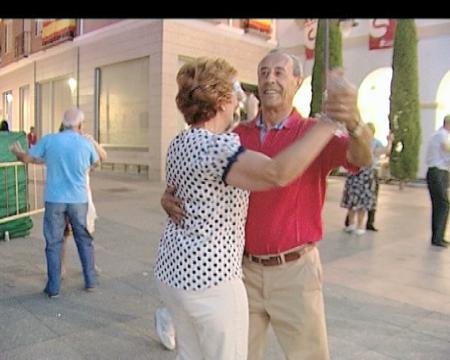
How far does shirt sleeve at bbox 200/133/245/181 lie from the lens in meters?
1.66

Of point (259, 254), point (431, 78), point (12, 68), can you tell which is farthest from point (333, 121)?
point (12, 68)

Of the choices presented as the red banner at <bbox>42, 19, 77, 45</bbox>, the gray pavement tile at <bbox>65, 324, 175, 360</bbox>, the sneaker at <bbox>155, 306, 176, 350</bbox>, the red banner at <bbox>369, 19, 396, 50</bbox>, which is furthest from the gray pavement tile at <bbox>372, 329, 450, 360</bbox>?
the red banner at <bbox>42, 19, 77, 45</bbox>

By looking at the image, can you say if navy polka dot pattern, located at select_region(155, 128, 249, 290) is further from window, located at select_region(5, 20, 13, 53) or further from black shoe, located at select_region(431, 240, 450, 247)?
window, located at select_region(5, 20, 13, 53)

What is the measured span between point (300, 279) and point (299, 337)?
27 centimetres

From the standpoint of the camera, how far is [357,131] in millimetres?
1892

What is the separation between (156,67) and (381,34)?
27.5 feet

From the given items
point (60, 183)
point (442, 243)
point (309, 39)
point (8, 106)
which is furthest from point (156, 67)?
point (8, 106)

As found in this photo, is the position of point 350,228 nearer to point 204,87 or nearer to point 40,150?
point 40,150

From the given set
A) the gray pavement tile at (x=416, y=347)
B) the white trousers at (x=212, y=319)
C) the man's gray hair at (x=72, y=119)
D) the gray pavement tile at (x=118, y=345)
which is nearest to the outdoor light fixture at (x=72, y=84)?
the man's gray hair at (x=72, y=119)

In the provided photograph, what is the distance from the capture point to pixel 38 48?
2269cm

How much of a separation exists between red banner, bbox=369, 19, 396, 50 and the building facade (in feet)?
0.71

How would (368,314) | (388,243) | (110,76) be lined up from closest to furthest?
1. (368,314)
2. (388,243)
3. (110,76)

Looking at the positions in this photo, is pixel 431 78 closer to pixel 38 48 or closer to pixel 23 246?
pixel 23 246

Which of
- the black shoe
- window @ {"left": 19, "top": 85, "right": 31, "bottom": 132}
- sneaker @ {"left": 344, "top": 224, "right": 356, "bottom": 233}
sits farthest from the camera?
window @ {"left": 19, "top": 85, "right": 31, "bottom": 132}
